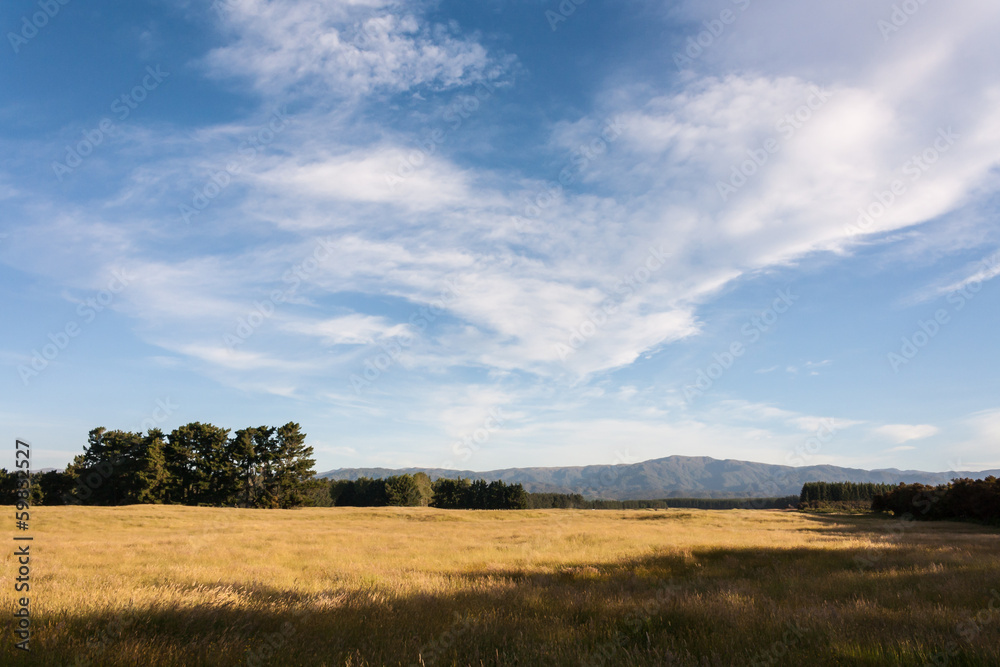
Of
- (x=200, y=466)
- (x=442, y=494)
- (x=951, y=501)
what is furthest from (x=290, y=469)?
(x=951, y=501)

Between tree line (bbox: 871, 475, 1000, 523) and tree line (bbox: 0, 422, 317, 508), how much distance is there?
7754cm

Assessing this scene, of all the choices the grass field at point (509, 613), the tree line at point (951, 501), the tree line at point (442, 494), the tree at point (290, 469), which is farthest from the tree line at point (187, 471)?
the tree line at point (951, 501)

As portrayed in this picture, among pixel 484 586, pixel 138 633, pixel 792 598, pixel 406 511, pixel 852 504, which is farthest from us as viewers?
pixel 852 504

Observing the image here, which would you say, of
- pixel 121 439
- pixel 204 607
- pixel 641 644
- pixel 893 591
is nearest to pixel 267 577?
pixel 204 607

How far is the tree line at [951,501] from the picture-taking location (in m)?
43.7

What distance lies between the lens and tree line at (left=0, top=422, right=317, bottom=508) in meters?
59.3

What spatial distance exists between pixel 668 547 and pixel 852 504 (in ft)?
382

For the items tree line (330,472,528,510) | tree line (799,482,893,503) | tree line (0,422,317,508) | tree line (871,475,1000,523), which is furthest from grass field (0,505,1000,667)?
tree line (799,482,893,503)

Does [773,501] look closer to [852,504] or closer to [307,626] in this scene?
[852,504]

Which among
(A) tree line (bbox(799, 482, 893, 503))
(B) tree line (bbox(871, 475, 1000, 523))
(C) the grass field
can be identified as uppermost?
(C) the grass field

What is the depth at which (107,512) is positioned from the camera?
3766 cm

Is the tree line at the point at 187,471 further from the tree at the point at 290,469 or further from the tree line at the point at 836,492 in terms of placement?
the tree line at the point at 836,492

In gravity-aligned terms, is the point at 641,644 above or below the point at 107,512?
above

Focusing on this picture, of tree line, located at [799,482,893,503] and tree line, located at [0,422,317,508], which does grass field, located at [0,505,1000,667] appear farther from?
tree line, located at [799,482,893,503]
